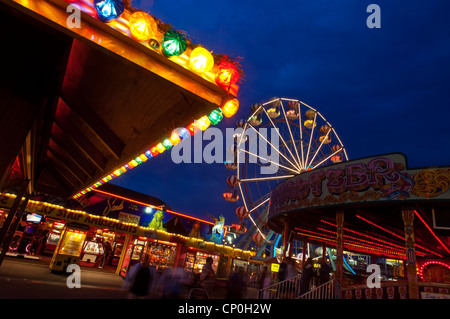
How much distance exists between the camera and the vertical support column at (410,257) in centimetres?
677


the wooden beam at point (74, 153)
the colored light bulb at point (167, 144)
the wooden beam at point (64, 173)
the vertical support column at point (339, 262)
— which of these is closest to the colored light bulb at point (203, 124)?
the colored light bulb at point (167, 144)

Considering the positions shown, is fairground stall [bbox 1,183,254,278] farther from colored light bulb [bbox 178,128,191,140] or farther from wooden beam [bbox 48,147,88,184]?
colored light bulb [bbox 178,128,191,140]

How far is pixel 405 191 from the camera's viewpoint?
7.53 m

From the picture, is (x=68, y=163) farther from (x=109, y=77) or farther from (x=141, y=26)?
(x=141, y=26)

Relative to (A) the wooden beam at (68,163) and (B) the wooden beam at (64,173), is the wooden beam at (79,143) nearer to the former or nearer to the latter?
(A) the wooden beam at (68,163)

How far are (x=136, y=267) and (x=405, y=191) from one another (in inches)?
301

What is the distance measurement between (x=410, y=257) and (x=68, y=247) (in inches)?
591

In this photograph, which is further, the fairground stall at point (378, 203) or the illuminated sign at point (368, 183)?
Answer: the illuminated sign at point (368, 183)

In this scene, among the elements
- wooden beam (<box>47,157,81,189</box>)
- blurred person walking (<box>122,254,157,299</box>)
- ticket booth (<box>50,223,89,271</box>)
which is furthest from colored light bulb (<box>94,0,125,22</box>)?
ticket booth (<box>50,223,89,271</box>)

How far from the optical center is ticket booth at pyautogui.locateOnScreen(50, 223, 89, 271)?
12844 millimetres

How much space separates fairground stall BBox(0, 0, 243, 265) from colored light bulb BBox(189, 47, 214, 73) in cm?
1

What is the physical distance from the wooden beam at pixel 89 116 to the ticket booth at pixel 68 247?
10348 mm

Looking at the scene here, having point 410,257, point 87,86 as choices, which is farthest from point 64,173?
point 410,257

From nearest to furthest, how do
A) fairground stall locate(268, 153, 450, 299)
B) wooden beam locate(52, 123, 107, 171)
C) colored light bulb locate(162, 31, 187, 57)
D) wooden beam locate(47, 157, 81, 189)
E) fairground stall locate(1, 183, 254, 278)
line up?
colored light bulb locate(162, 31, 187, 57), wooden beam locate(52, 123, 107, 171), fairground stall locate(268, 153, 450, 299), wooden beam locate(47, 157, 81, 189), fairground stall locate(1, 183, 254, 278)
